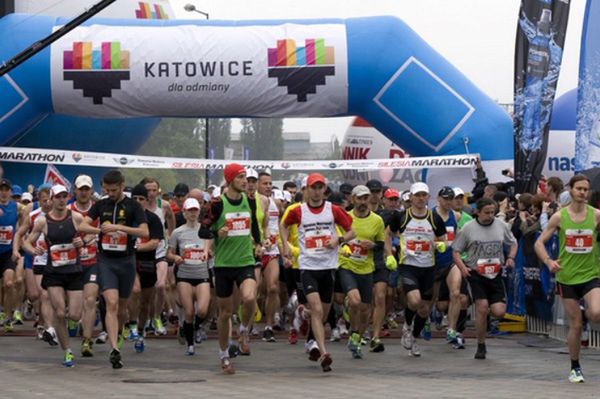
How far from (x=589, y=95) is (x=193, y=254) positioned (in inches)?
189

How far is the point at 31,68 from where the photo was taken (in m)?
25.2

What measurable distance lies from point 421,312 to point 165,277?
3192 millimetres

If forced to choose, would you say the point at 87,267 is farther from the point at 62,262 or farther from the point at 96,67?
the point at 96,67

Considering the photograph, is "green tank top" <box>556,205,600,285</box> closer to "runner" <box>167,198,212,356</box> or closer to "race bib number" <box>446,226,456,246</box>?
"race bib number" <box>446,226,456,246</box>

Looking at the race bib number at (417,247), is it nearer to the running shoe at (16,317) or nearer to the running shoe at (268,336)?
the running shoe at (268,336)

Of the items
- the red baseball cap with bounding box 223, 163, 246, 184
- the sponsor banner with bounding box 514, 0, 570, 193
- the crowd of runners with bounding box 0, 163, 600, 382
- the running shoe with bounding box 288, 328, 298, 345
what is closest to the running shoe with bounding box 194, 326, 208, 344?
the crowd of runners with bounding box 0, 163, 600, 382

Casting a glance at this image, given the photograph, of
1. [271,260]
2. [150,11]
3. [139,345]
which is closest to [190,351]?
[139,345]

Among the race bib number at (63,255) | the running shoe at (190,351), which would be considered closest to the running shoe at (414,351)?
the running shoe at (190,351)

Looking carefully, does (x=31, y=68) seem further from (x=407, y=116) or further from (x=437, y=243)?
(x=437, y=243)

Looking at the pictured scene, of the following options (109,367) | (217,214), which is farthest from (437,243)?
(109,367)

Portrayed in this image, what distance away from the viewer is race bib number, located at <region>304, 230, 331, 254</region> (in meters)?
13.2

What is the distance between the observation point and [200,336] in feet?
52.6

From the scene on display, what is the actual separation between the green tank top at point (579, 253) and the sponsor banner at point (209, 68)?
1316 centimetres

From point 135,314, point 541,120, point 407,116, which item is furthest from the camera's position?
point 407,116
